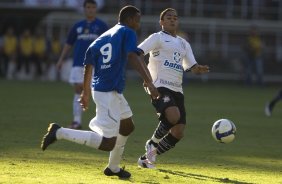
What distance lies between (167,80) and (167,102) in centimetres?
38

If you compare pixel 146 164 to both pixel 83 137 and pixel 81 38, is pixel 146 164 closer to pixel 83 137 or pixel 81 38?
pixel 83 137

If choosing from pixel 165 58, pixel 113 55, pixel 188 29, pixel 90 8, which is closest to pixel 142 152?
pixel 165 58

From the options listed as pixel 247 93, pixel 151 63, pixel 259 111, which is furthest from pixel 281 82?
pixel 151 63

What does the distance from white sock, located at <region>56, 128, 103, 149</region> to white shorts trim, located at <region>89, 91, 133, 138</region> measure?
0.31 ft

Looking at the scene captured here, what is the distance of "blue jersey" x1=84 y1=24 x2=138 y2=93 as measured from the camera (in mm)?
9141

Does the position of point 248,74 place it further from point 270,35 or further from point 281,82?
point 270,35

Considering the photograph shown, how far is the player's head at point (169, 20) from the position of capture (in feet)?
35.8

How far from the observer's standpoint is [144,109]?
2131 cm

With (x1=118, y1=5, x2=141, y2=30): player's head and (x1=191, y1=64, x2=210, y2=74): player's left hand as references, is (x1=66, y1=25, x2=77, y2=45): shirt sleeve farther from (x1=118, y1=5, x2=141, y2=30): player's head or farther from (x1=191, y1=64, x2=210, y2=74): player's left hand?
(x1=118, y1=5, x2=141, y2=30): player's head

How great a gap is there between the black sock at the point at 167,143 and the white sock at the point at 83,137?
5.75 feet

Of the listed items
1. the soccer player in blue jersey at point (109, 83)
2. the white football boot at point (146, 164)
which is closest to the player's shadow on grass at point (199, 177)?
the white football boot at point (146, 164)

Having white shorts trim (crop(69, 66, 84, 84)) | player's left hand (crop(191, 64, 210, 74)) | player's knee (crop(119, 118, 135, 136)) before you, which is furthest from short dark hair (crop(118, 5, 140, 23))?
white shorts trim (crop(69, 66, 84, 84))

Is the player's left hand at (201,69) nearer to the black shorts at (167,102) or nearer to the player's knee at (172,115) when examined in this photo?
the black shorts at (167,102)

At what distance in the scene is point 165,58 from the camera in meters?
10.9
